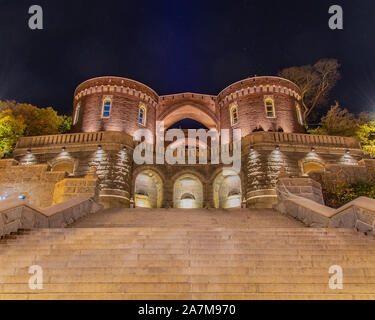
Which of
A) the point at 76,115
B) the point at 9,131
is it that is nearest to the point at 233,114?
the point at 76,115

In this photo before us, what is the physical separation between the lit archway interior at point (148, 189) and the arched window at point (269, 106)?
11.3 metres

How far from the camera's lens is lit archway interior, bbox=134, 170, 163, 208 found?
21250mm

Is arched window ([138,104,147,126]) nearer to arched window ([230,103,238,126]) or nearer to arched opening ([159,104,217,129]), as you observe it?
arched opening ([159,104,217,129])

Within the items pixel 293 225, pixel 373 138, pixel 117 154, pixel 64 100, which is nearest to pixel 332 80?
pixel 373 138

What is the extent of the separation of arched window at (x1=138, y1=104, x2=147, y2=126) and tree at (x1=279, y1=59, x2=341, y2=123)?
17.5 meters

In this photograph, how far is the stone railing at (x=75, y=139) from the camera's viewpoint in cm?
2014

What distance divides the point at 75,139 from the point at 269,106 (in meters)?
16.2

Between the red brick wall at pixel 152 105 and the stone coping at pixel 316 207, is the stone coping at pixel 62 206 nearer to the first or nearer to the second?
the stone coping at pixel 316 207

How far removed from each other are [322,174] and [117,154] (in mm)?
12968

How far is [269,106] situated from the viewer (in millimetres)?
25109

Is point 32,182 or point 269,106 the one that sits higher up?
point 269,106

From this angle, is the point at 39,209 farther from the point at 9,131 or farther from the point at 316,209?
the point at 9,131

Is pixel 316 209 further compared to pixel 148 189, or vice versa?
pixel 148 189

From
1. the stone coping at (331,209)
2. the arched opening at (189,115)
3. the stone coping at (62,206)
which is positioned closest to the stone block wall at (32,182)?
the stone coping at (62,206)
